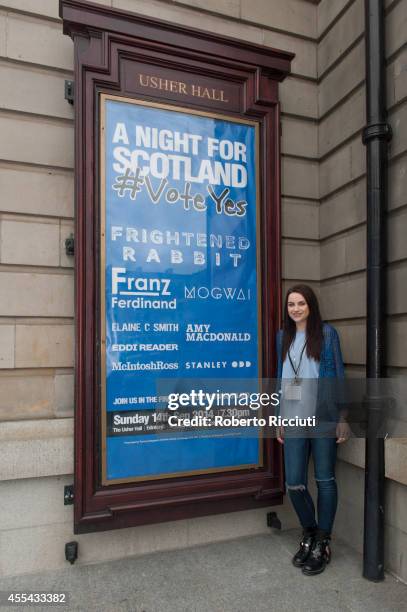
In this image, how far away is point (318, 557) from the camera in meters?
3.55

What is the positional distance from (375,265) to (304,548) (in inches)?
94.2

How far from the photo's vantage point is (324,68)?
4.62 m

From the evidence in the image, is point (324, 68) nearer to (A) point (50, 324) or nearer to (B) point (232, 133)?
(B) point (232, 133)

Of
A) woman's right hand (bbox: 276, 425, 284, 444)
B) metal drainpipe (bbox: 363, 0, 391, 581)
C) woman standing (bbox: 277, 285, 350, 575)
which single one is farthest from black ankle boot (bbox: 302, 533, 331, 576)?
woman's right hand (bbox: 276, 425, 284, 444)

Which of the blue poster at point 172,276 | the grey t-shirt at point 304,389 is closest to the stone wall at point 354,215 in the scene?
the grey t-shirt at point 304,389

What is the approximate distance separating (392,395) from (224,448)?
149 centimetres

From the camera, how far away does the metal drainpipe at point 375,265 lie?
11.3 ft

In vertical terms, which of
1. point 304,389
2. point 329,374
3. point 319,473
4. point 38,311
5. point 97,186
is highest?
point 97,186

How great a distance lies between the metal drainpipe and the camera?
3453 mm

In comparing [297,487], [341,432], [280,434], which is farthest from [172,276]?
[297,487]

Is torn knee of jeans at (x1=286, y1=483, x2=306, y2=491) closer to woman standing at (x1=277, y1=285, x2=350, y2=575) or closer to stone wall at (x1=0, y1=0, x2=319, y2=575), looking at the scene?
woman standing at (x1=277, y1=285, x2=350, y2=575)

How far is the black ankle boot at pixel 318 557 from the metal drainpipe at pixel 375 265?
0.98 feet

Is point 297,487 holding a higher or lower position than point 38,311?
lower

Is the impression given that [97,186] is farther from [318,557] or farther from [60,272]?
[318,557]
